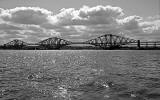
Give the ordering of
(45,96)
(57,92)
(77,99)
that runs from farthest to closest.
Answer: (57,92) → (45,96) → (77,99)

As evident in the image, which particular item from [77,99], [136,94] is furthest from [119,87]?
[77,99]

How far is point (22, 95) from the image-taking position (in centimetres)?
1994

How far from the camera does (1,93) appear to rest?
68.2ft

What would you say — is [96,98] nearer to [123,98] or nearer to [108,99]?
[108,99]

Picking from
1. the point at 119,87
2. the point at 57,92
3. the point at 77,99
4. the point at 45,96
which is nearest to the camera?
the point at 77,99

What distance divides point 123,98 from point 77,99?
429cm

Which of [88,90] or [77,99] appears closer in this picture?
[77,99]

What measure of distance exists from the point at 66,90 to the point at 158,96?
373 inches

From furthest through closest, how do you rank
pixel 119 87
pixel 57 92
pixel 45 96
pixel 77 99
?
pixel 119 87 → pixel 57 92 → pixel 45 96 → pixel 77 99

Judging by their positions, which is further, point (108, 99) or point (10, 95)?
point (10, 95)

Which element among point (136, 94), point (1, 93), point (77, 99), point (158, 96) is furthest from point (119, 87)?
point (1, 93)

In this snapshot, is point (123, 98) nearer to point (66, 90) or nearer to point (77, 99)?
point (77, 99)

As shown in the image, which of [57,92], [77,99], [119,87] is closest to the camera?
[77,99]

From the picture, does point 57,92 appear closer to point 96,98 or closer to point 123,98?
point 96,98
